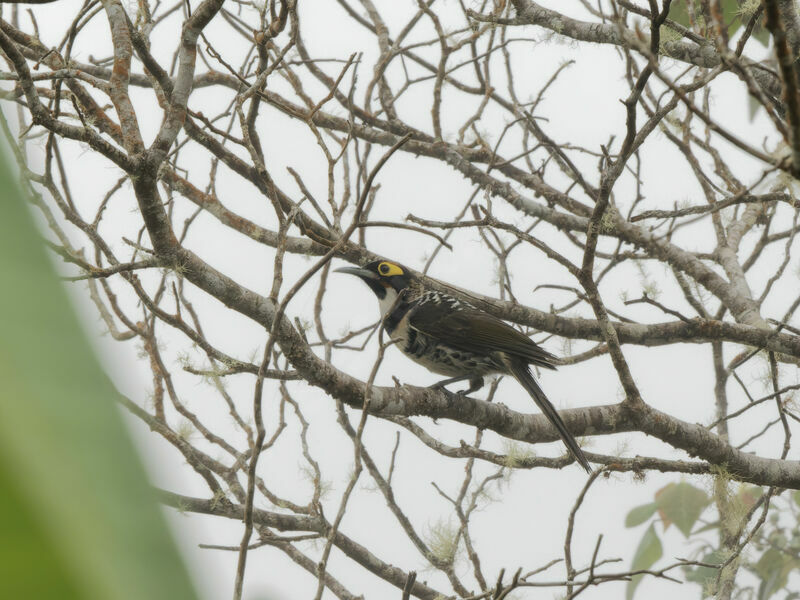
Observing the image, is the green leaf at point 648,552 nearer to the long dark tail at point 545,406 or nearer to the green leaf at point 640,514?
the green leaf at point 640,514

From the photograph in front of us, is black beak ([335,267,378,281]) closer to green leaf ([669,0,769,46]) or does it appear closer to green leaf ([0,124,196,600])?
green leaf ([669,0,769,46])

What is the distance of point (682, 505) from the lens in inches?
209

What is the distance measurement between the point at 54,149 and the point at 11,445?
13.6 ft

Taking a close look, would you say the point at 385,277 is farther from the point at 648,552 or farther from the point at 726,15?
the point at 726,15

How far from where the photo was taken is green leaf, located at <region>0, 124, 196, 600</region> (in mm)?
183

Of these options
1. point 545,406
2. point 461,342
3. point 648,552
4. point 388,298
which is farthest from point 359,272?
point 648,552

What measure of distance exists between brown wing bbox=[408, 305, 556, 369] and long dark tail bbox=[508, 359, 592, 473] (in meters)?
0.07

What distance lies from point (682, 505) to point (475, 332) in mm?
1816

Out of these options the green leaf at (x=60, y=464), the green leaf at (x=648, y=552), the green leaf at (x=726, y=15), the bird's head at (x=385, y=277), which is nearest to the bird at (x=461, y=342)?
the bird's head at (x=385, y=277)

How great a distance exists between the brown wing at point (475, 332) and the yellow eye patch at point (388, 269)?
58 centimetres

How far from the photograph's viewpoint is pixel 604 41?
3836 millimetres

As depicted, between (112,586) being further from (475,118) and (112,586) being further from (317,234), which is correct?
(475,118)

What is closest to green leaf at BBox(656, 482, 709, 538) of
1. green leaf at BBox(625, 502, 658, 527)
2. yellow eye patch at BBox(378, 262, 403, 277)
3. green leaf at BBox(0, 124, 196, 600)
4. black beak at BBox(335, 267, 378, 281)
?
green leaf at BBox(625, 502, 658, 527)

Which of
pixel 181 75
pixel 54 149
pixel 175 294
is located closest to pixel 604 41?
pixel 181 75
